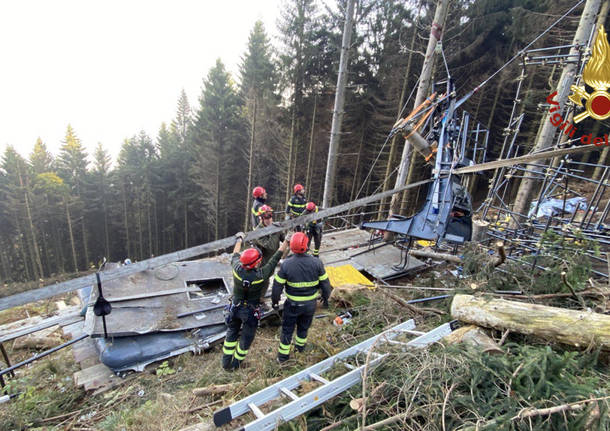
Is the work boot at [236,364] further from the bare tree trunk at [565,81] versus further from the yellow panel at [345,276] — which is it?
the bare tree trunk at [565,81]

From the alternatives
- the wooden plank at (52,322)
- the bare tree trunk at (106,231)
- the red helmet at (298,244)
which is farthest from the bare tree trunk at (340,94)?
the bare tree trunk at (106,231)

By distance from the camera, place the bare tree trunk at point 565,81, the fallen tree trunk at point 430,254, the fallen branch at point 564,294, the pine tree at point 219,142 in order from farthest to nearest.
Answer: the pine tree at point 219,142 < the fallen tree trunk at point 430,254 < the bare tree trunk at point 565,81 < the fallen branch at point 564,294

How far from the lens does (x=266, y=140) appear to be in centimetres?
1856

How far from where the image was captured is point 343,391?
260 centimetres

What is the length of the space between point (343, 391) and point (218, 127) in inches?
857

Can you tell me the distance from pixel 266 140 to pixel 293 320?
53.1ft

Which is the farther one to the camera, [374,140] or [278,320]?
[374,140]

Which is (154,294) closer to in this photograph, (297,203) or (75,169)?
(297,203)

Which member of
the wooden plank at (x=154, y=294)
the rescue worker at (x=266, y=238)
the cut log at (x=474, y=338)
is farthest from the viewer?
the rescue worker at (x=266, y=238)

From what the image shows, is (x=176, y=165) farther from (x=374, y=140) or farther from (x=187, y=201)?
(x=374, y=140)

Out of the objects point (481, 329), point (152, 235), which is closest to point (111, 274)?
point (481, 329)

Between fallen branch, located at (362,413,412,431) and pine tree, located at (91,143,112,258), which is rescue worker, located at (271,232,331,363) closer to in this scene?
fallen branch, located at (362,413,412,431)

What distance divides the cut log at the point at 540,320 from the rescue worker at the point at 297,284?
1.88m

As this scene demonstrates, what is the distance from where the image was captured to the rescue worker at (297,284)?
3768 mm
